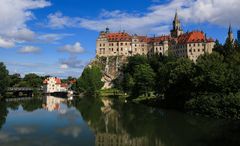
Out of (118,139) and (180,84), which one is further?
(180,84)

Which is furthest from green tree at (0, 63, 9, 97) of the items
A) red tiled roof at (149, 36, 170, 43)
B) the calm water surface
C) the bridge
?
red tiled roof at (149, 36, 170, 43)

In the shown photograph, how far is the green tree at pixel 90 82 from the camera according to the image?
140625 millimetres

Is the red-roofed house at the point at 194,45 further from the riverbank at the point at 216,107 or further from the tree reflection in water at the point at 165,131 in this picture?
the tree reflection in water at the point at 165,131

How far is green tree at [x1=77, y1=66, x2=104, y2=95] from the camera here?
141m

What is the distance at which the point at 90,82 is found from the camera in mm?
142000

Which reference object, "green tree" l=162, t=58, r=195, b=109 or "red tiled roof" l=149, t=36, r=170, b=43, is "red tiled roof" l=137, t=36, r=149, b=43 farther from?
"green tree" l=162, t=58, r=195, b=109

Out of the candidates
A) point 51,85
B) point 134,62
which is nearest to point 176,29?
point 134,62

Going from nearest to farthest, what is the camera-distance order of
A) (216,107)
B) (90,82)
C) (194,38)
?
(216,107) → (90,82) → (194,38)

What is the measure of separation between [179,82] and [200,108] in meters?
12.3

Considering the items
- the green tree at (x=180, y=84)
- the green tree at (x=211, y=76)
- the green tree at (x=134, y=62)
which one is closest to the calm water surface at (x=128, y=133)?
the green tree at (x=211, y=76)

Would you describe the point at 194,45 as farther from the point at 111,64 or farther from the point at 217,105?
the point at 217,105

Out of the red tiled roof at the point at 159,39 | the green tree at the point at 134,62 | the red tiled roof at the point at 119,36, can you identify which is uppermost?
the red tiled roof at the point at 119,36

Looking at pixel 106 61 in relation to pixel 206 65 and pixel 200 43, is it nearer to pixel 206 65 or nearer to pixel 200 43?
pixel 200 43

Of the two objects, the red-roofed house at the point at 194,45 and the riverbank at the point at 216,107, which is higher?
the red-roofed house at the point at 194,45
